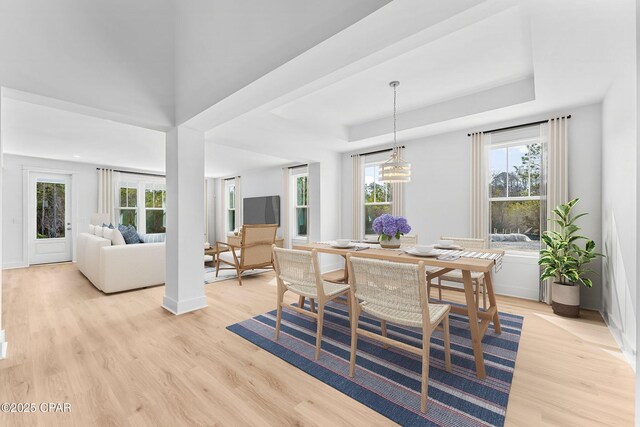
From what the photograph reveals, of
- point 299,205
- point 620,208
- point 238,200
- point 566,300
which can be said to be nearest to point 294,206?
point 299,205

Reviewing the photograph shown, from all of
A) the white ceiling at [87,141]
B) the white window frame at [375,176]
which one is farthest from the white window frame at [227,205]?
the white window frame at [375,176]

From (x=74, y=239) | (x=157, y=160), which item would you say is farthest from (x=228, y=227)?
(x=74, y=239)

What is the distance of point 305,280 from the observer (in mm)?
2229

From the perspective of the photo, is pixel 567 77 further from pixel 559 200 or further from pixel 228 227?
pixel 228 227

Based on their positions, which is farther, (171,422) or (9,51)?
(9,51)

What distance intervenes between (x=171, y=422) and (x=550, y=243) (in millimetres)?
3827

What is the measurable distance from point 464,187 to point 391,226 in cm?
197

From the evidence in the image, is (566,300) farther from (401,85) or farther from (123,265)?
(123,265)

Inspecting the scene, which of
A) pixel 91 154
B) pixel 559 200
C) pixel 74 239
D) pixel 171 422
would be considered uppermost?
pixel 91 154

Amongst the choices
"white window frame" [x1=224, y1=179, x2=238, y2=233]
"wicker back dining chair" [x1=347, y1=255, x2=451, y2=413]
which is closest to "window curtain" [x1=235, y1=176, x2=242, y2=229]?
"white window frame" [x1=224, y1=179, x2=238, y2=233]

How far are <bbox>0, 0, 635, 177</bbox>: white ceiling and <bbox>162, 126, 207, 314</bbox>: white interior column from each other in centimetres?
32

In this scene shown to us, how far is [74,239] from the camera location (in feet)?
20.9

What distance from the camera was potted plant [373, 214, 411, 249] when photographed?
2.76 meters

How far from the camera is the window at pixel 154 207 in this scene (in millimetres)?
7703
